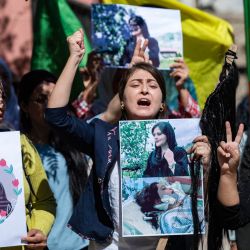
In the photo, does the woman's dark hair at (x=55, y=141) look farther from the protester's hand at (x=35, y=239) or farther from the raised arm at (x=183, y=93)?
the protester's hand at (x=35, y=239)

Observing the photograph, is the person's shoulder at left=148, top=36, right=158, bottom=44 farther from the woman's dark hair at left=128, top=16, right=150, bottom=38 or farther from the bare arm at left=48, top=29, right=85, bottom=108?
the bare arm at left=48, top=29, right=85, bottom=108

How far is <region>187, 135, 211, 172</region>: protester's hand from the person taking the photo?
11.1 ft

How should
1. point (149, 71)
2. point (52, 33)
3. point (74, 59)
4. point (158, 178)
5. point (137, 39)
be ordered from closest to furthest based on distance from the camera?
point (158, 178) < point (74, 59) < point (149, 71) < point (137, 39) < point (52, 33)

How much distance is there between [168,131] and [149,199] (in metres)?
0.32

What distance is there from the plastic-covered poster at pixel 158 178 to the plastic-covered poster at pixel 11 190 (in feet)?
1.54

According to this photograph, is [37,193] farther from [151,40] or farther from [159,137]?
[151,40]

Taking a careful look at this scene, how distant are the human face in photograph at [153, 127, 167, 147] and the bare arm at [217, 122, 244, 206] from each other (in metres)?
0.26

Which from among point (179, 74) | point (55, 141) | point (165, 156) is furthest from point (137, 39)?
point (165, 156)

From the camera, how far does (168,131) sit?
11.3 ft

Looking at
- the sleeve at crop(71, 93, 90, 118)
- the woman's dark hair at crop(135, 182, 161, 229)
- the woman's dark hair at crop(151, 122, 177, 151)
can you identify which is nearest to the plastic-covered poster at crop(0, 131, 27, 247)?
the woman's dark hair at crop(135, 182, 161, 229)

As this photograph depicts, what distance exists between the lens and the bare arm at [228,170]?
10.8 feet

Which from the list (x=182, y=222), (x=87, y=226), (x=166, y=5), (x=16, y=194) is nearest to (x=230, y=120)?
(x=182, y=222)

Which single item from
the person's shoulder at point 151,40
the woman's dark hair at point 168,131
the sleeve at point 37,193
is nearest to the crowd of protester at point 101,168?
the sleeve at point 37,193

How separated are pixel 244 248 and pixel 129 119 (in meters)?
0.94
